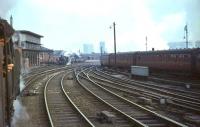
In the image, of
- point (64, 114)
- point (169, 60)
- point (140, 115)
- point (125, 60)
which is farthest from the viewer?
point (125, 60)

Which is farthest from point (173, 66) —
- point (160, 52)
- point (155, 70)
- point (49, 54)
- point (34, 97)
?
point (49, 54)

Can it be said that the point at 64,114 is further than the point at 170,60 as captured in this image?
No

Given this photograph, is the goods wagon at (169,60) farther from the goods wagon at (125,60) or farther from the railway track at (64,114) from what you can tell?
the railway track at (64,114)

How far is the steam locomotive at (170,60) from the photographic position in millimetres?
30734

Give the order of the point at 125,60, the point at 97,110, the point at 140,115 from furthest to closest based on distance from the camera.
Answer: the point at 125,60
the point at 97,110
the point at 140,115

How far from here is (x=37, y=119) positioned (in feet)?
48.4

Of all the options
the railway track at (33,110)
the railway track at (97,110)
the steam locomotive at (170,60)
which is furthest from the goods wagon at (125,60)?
the railway track at (33,110)

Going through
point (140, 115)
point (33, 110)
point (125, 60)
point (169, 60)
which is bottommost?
point (33, 110)

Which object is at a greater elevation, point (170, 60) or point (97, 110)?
point (170, 60)

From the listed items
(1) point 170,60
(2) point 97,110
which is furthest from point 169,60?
(2) point 97,110

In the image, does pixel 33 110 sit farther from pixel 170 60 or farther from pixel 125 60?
pixel 125 60

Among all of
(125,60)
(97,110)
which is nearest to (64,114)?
(97,110)

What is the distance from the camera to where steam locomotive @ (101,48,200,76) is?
3073 centimetres

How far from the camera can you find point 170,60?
3544 cm
